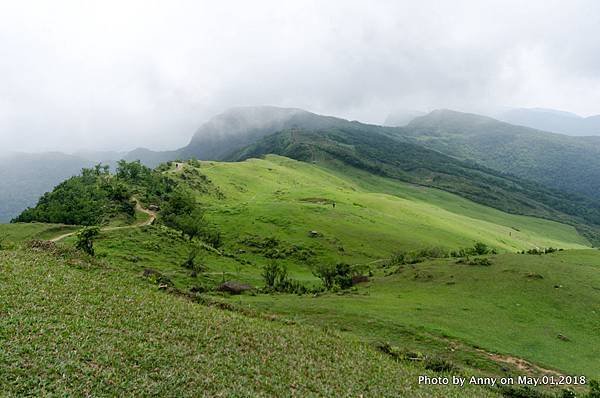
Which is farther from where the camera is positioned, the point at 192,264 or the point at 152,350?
the point at 192,264

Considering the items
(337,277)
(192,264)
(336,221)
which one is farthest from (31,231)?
(336,221)

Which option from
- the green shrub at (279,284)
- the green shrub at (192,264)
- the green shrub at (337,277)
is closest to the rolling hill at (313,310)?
the green shrub at (192,264)

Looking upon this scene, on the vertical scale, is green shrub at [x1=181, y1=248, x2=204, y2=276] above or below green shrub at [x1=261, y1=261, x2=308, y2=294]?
above

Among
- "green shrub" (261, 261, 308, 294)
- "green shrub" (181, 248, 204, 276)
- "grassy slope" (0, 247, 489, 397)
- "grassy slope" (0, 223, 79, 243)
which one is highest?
"grassy slope" (0, 247, 489, 397)

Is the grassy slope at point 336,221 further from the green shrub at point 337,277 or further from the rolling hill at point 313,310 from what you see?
the green shrub at point 337,277

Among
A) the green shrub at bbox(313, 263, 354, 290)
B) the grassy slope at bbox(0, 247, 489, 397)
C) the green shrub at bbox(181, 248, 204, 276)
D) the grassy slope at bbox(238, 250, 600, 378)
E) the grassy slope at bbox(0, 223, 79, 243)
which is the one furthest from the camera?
the grassy slope at bbox(0, 223, 79, 243)

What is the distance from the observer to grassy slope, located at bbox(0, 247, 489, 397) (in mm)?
13852

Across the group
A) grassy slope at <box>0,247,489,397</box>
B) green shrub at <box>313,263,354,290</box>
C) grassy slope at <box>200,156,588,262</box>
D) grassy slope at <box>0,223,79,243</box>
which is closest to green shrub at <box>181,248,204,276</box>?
green shrub at <box>313,263,354,290</box>

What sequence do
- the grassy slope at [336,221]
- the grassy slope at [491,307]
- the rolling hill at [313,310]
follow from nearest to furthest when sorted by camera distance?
the rolling hill at [313,310]
the grassy slope at [491,307]
the grassy slope at [336,221]

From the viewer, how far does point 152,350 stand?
659 inches

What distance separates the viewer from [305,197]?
121750 millimetres

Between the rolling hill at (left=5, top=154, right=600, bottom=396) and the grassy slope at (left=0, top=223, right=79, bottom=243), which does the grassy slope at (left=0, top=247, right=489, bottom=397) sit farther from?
the grassy slope at (left=0, top=223, right=79, bottom=243)

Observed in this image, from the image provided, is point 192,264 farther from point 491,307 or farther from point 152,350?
point 491,307

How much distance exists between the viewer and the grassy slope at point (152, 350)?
545 inches
